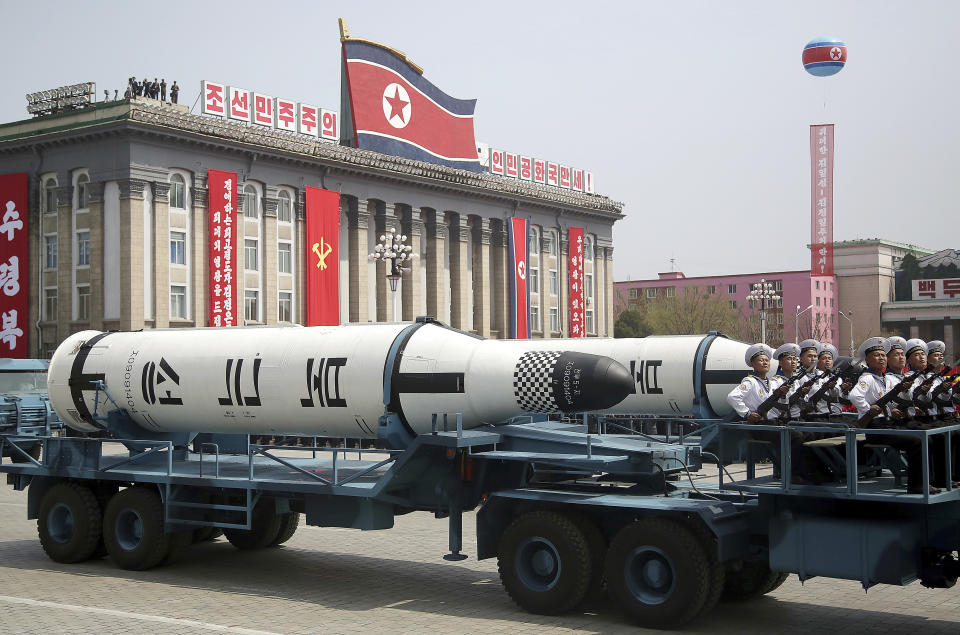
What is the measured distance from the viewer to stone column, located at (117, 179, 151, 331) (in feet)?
172

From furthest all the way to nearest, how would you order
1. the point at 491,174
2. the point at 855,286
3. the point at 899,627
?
the point at 855,286 < the point at 491,174 < the point at 899,627

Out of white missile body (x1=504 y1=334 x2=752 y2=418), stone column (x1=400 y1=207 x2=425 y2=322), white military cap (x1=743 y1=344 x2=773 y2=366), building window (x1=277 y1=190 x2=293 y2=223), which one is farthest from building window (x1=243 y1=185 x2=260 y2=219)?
white military cap (x1=743 y1=344 x2=773 y2=366)

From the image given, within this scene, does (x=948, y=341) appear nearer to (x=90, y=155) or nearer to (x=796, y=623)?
(x=90, y=155)

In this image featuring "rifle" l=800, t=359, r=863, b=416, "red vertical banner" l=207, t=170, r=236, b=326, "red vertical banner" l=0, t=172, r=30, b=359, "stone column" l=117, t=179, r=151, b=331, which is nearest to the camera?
"rifle" l=800, t=359, r=863, b=416

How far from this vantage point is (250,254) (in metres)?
59.8

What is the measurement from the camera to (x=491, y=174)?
253 ft

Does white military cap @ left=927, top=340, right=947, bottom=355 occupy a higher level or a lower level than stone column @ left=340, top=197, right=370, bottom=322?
lower

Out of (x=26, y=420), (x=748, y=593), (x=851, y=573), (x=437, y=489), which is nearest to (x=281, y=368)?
(x=437, y=489)

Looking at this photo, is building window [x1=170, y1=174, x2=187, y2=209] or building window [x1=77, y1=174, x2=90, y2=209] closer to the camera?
building window [x1=77, y1=174, x2=90, y2=209]

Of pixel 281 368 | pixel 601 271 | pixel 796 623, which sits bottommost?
pixel 796 623

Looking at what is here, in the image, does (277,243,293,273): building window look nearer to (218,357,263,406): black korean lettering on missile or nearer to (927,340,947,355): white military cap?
(218,357,263,406): black korean lettering on missile

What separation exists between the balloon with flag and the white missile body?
183 ft

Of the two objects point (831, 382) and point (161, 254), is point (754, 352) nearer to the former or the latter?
point (831, 382)

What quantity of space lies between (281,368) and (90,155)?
142ft
